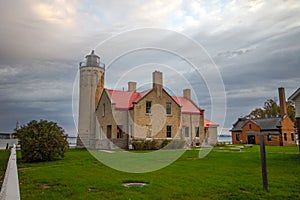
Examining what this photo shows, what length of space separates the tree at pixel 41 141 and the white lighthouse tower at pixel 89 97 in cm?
1663

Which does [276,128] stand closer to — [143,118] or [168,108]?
[168,108]

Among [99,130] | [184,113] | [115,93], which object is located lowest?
[99,130]

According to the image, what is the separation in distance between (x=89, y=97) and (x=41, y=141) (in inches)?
763

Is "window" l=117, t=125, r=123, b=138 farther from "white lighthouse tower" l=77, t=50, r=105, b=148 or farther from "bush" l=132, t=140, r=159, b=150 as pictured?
"white lighthouse tower" l=77, t=50, r=105, b=148

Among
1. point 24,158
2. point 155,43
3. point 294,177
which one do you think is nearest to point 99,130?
point 24,158

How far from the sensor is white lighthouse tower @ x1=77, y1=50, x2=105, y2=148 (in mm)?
33844

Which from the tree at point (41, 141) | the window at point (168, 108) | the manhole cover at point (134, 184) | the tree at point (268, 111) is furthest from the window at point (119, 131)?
the tree at point (268, 111)

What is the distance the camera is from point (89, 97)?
3472 centimetres

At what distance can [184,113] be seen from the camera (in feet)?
113

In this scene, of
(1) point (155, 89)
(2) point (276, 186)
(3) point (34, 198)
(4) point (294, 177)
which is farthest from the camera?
(1) point (155, 89)

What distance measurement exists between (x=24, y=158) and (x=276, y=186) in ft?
46.4

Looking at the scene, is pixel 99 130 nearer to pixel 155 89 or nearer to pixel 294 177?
pixel 155 89

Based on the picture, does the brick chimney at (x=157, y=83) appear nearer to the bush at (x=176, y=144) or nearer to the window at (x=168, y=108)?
the window at (x=168, y=108)

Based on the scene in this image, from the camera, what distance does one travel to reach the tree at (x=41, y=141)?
1541 cm
